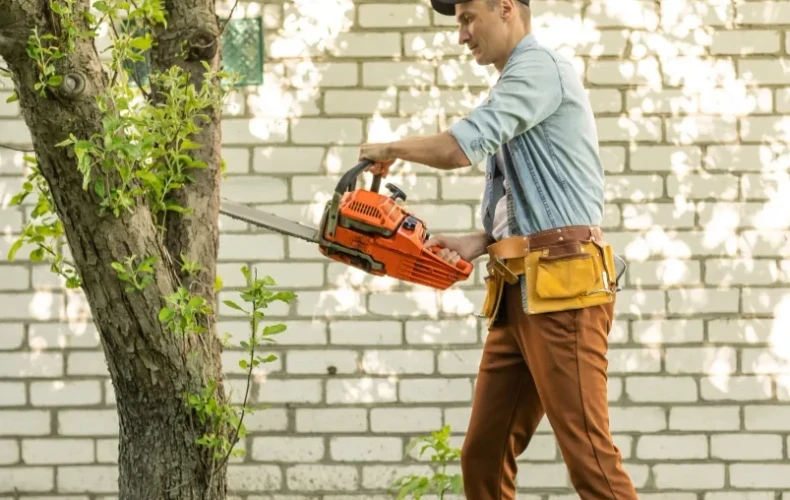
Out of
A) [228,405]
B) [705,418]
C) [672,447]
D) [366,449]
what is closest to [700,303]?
[705,418]

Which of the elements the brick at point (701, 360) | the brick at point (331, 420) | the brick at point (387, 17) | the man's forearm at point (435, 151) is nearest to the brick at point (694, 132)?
the brick at point (701, 360)

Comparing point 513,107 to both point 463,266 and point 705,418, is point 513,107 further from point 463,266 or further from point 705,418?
point 705,418

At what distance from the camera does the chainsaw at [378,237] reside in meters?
3.44

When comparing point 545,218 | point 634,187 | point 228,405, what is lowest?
point 228,405

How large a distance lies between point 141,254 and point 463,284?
2.00 metres

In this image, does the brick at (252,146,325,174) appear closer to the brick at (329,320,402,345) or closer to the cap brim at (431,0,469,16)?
the brick at (329,320,402,345)

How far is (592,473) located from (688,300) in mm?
1867

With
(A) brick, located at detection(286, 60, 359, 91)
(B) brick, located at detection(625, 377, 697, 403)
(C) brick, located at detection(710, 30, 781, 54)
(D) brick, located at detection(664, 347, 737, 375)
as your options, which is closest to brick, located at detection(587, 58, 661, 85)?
(C) brick, located at detection(710, 30, 781, 54)

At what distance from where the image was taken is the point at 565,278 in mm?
3285

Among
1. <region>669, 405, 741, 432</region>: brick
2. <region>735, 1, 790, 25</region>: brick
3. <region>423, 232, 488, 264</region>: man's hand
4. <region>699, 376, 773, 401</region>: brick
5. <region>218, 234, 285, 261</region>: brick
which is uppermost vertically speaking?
<region>735, 1, 790, 25</region>: brick

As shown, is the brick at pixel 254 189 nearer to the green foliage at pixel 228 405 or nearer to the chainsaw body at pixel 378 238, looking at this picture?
the chainsaw body at pixel 378 238

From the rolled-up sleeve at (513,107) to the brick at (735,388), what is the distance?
82.1 inches

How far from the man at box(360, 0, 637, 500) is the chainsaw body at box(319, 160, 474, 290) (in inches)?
4.7

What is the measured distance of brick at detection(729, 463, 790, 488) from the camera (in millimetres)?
4992
